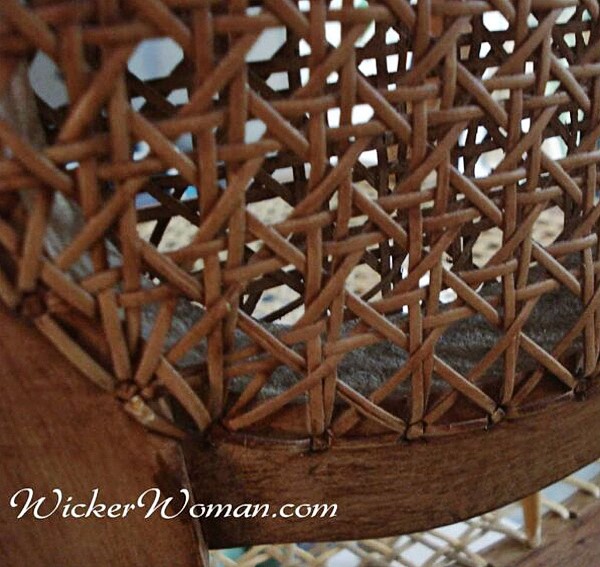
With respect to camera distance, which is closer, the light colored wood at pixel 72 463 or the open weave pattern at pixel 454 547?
the light colored wood at pixel 72 463

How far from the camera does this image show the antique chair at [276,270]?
0.27 m

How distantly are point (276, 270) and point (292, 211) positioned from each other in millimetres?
53

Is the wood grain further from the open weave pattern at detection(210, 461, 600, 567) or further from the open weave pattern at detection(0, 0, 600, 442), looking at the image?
the open weave pattern at detection(210, 461, 600, 567)

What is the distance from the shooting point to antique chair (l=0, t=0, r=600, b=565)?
269 millimetres

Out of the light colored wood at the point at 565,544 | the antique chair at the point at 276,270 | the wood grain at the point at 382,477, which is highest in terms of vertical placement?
the antique chair at the point at 276,270

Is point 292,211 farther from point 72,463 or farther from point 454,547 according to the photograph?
point 454,547

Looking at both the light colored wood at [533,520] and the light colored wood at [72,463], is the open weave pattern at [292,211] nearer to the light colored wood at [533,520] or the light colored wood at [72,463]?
the light colored wood at [72,463]

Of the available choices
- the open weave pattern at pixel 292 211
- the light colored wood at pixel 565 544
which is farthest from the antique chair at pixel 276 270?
the light colored wood at pixel 565 544

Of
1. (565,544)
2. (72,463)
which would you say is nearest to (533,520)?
(565,544)

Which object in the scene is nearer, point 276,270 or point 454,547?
point 276,270

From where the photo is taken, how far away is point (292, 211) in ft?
0.99

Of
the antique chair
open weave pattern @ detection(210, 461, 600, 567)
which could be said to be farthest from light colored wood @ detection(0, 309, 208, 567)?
open weave pattern @ detection(210, 461, 600, 567)

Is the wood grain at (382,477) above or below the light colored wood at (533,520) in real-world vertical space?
above

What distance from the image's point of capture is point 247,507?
37cm
